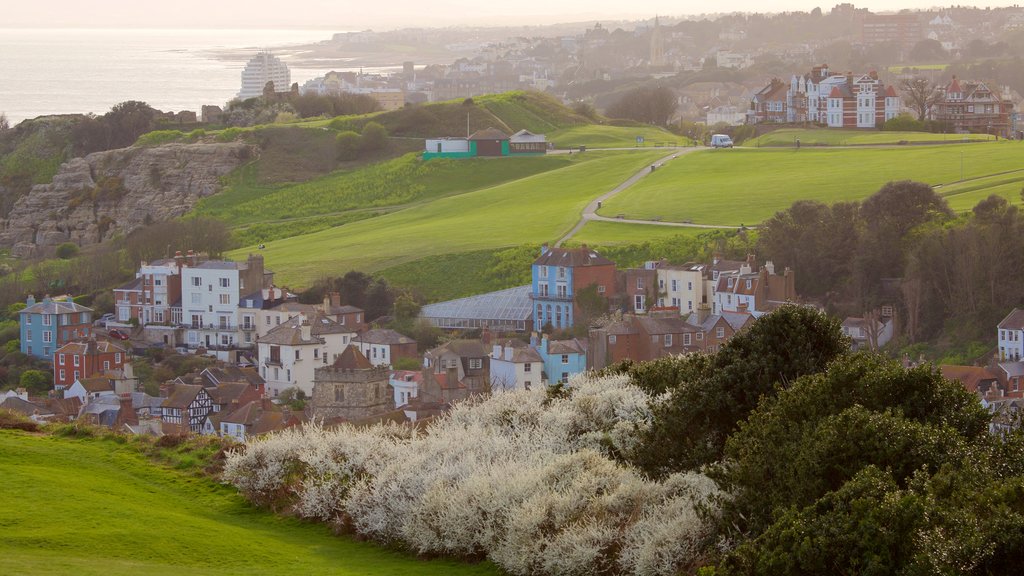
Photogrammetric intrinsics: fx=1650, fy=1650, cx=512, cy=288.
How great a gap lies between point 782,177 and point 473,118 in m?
32.2

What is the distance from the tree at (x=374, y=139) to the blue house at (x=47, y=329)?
36861mm

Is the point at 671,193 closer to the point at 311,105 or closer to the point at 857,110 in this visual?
the point at 857,110

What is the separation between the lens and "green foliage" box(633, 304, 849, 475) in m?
14.8

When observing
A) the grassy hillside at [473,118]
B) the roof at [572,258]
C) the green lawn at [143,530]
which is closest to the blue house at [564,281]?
the roof at [572,258]

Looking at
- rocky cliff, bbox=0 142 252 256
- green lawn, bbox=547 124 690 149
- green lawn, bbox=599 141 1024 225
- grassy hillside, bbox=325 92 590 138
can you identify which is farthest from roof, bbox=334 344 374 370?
grassy hillside, bbox=325 92 590 138

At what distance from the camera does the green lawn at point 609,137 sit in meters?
85.6

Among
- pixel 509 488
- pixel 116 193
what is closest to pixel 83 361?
pixel 509 488

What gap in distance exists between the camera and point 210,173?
83312mm

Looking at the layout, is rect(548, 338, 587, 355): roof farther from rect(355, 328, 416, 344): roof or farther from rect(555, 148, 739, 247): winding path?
rect(555, 148, 739, 247): winding path

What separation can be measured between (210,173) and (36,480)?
7104cm

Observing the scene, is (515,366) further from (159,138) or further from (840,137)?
(159,138)

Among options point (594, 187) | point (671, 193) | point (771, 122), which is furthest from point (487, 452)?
point (771, 122)

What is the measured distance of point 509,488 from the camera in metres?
13.1

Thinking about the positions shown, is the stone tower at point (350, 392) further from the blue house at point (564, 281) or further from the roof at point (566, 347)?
the blue house at point (564, 281)
